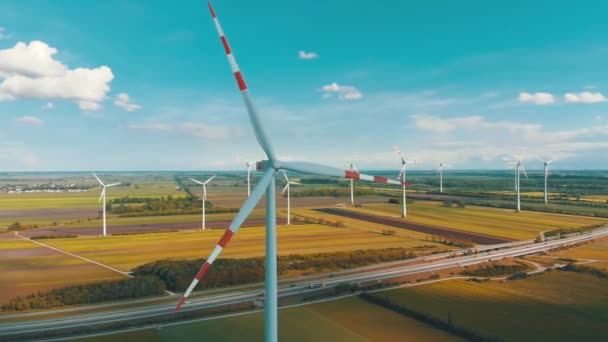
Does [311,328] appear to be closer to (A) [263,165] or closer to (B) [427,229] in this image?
(A) [263,165]

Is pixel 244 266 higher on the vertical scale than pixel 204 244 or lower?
higher

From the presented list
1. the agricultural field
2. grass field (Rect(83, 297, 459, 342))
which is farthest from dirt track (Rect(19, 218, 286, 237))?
grass field (Rect(83, 297, 459, 342))

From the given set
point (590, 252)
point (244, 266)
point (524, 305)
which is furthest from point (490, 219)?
point (244, 266)

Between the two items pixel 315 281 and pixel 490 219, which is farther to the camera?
pixel 490 219

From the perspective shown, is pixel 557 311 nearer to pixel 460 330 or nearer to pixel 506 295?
pixel 506 295

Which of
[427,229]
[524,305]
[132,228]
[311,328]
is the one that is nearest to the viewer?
[311,328]

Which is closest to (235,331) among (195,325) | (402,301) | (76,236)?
(195,325)

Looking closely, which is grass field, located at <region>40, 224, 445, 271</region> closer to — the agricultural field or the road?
the agricultural field
